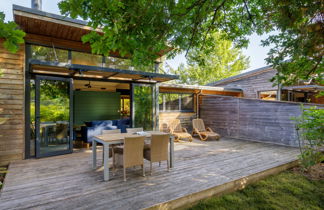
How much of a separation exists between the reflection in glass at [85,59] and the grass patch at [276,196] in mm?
5429

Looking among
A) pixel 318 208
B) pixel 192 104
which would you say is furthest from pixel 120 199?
pixel 192 104

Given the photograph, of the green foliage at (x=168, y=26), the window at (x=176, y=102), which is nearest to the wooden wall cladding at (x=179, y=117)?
the window at (x=176, y=102)

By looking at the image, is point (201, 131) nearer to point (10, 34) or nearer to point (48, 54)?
point (48, 54)

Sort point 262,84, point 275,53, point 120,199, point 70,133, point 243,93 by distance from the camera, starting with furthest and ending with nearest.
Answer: point 243,93 → point 262,84 → point 70,133 → point 275,53 → point 120,199

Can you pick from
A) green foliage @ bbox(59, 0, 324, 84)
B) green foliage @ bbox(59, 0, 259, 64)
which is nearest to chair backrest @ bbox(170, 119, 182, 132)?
green foliage @ bbox(59, 0, 324, 84)

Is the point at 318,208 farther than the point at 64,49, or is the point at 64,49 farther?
the point at 64,49

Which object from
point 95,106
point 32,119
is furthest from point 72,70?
point 95,106

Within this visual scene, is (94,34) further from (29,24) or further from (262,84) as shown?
(262,84)

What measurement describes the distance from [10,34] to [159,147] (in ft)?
10.6

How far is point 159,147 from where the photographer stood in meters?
4.01

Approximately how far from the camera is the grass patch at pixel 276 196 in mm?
3039

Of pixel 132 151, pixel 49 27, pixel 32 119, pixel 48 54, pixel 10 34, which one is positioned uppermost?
pixel 49 27

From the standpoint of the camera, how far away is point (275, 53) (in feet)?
12.1

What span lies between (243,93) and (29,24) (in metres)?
11.6
